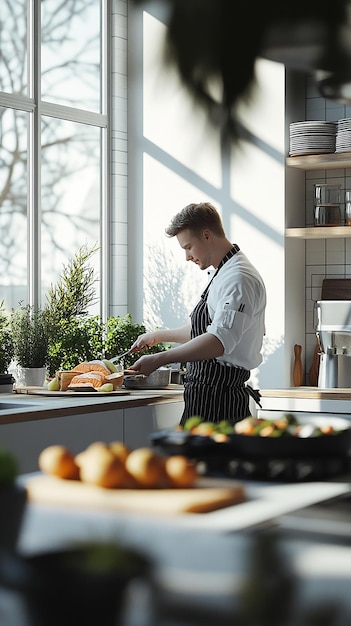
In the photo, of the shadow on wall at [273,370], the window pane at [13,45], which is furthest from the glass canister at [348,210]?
the window pane at [13,45]

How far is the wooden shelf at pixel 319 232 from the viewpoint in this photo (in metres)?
4.37

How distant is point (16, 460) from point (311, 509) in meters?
0.35

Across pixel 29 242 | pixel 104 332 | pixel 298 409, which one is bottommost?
pixel 298 409

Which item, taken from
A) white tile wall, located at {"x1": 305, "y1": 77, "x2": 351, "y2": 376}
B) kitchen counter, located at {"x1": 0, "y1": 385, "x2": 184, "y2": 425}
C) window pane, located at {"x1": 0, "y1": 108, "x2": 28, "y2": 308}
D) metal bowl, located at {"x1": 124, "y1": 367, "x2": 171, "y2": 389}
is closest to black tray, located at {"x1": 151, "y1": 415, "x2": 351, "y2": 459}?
kitchen counter, located at {"x1": 0, "y1": 385, "x2": 184, "y2": 425}

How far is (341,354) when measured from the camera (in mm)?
4285

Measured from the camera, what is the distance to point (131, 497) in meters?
0.71

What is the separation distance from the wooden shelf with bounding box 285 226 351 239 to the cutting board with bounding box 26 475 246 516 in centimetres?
365

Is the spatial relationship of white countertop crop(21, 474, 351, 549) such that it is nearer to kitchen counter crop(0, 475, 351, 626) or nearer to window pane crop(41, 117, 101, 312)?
kitchen counter crop(0, 475, 351, 626)

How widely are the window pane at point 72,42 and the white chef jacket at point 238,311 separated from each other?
229 cm

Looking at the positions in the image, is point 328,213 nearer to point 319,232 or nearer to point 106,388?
point 319,232

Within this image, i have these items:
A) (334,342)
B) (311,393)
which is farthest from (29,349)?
(334,342)

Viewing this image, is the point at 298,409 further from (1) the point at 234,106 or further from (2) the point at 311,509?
(1) the point at 234,106

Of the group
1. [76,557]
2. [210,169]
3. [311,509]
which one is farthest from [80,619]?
[311,509]

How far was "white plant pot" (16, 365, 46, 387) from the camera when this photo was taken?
378 centimetres
